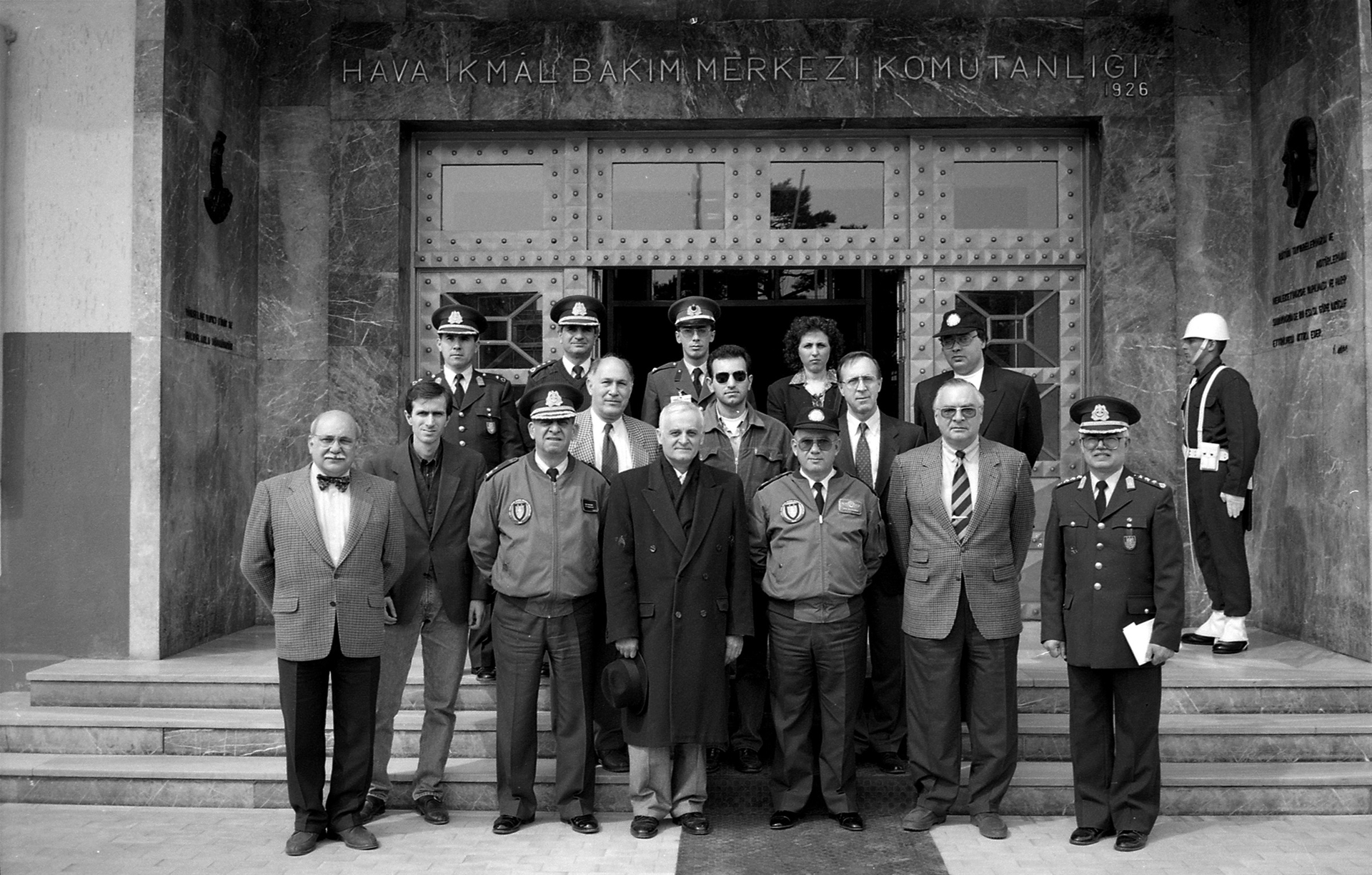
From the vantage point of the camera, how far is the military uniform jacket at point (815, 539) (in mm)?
5738

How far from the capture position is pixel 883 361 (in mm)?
10492

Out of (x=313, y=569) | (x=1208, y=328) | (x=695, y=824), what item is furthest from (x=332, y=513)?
(x=1208, y=328)

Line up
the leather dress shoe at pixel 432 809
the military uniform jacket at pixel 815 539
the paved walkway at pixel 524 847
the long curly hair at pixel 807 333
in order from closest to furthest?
the paved walkway at pixel 524 847, the military uniform jacket at pixel 815 539, the leather dress shoe at pixel 432 809, the long curly hair at pixel 807 333

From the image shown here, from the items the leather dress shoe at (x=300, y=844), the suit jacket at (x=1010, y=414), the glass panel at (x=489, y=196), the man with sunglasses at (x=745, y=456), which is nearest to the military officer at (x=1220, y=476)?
the suit jacket at (x=1010, y=414)

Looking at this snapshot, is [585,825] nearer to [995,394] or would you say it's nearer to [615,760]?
[615,760]

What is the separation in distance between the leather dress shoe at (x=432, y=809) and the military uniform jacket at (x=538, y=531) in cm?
102

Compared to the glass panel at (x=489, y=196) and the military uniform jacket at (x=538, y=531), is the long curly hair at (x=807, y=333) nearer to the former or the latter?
the military uniform jacket at (x=538, y=531)

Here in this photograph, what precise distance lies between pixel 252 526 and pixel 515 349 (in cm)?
377

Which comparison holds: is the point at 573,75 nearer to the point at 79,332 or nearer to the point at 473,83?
the point at 473,83

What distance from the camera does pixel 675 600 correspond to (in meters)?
5.68

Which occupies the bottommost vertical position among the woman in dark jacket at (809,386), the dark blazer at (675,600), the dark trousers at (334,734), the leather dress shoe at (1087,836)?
the leather dress shoe at (1087,836)

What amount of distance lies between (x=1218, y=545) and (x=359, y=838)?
5.12 metres

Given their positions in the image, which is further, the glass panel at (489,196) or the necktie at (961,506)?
the glass panel at (489,196)

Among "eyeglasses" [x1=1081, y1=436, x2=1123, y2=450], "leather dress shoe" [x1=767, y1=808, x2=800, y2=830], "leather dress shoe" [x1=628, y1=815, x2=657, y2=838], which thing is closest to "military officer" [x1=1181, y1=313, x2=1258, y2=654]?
"eyeglasses" [x1=1081, y1=436, x2=1123, y2=450]
